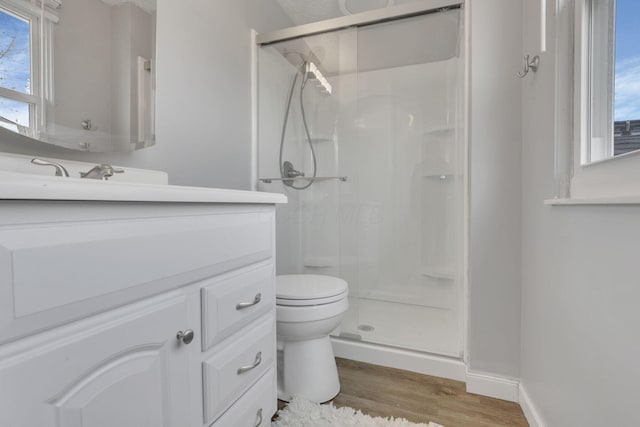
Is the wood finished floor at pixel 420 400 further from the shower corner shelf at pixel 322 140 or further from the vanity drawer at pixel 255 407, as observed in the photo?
the shower corner shelf at pixel 322 140

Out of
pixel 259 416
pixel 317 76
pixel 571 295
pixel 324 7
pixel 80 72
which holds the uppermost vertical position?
pixel 324 7

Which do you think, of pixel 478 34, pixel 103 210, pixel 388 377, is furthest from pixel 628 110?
pixel 388 377

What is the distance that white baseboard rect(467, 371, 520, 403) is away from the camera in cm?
129

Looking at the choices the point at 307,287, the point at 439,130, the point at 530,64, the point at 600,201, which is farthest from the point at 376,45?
the point at 600,201

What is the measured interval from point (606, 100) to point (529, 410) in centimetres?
106

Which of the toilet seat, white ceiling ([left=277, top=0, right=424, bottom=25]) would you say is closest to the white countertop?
the toilet seat

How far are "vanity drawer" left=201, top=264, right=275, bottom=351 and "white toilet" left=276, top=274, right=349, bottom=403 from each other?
25cm

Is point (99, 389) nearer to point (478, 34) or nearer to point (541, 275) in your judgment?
point (541, 275)

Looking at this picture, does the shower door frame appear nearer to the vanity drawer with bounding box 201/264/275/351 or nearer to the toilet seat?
the toilet seat

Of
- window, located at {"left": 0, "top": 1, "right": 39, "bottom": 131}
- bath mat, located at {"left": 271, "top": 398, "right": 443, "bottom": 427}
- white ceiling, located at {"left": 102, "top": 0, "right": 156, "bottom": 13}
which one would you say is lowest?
bath mat, located at {"left": 271, "top": 398, "right": 443, "bottom": 427}

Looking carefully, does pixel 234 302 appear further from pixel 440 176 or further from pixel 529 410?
pixel 440 176

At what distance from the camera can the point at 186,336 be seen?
0.63m

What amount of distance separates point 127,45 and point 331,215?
4.37 feet

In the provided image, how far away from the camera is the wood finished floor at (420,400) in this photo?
118cm
